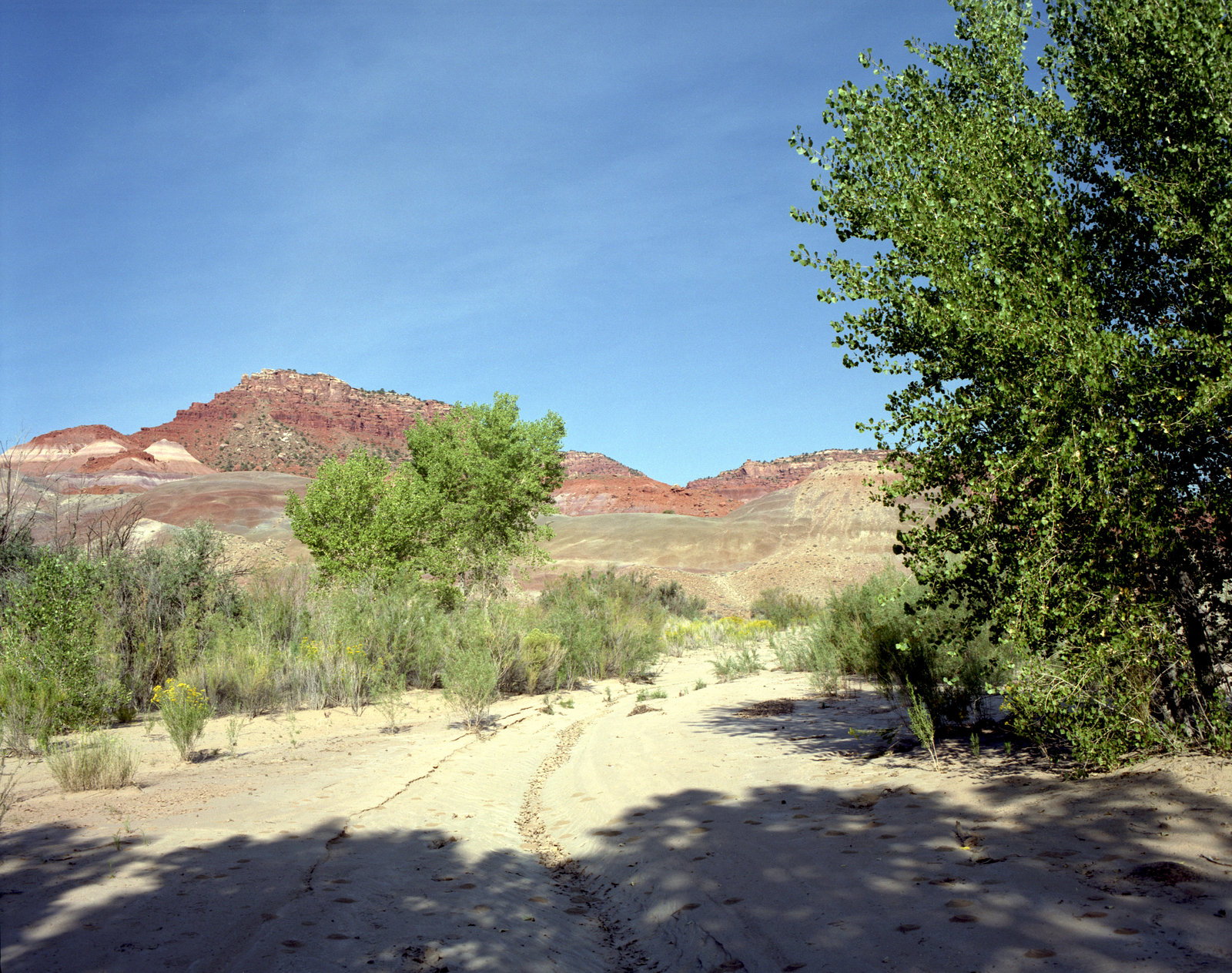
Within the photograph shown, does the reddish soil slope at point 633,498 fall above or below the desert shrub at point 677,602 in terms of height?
above

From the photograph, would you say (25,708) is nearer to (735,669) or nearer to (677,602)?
(735,669)

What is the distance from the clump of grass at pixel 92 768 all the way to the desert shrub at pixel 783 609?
20.6 m

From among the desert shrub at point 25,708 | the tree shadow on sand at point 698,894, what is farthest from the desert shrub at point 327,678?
the tree shadow on sand at point 698,894

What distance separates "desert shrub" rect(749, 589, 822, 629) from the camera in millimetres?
27062

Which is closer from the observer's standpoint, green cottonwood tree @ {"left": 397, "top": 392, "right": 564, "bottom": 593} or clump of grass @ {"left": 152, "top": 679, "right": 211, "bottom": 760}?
clump of grass @ {"left": 152, "top": 679, "right": 211, "bottom": 760}

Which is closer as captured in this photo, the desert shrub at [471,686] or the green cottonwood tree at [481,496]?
the desert shrub at [471,686]

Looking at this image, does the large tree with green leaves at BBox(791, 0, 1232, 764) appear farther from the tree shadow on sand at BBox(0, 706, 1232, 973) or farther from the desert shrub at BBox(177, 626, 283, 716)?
the desert shrub at BBox(177, 626, 283, 716)

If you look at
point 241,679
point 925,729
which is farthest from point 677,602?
point 925,729

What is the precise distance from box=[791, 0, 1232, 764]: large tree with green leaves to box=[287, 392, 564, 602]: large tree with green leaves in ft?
69.7

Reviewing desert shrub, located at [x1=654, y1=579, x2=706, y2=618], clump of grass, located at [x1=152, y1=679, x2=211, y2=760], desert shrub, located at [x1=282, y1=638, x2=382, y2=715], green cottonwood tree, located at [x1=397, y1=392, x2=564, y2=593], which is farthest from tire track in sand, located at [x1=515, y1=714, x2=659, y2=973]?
desert shrub, located at [x1=654, y1=579, x2=706, y2=618]

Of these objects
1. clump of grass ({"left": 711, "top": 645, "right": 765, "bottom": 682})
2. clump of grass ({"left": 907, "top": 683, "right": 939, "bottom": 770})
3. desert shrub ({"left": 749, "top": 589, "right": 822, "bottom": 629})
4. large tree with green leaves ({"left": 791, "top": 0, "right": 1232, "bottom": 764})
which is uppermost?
large tree with green leaves ({"left": 791, "top": 0, "right": 1232, "bottom": 764})

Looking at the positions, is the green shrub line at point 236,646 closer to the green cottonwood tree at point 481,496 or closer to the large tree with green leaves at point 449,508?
the large tree with green leaves at point 449,508

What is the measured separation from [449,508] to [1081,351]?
25192 mm

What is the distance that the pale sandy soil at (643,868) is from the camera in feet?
10.7
